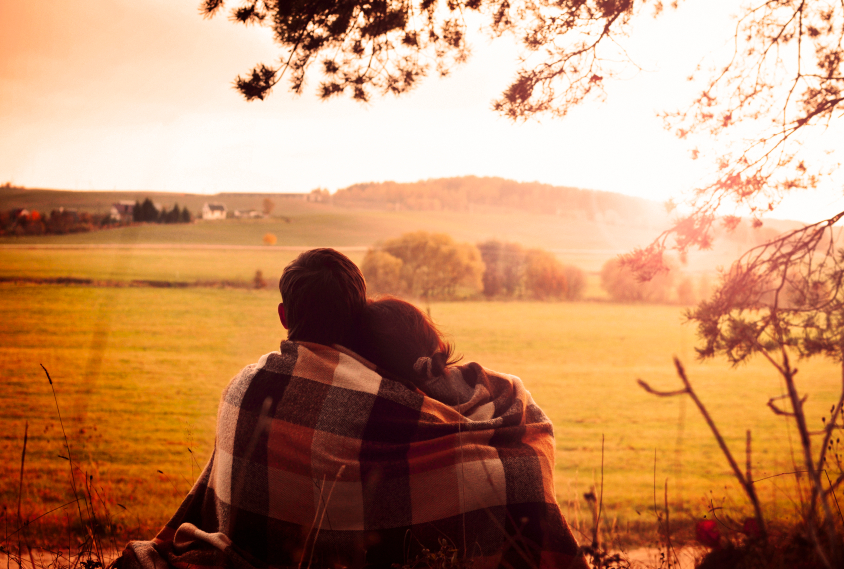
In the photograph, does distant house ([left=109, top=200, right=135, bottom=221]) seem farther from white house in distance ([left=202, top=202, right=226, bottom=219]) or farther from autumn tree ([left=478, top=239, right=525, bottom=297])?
autumn tree ([left=478, top=239, right=525, bottom=297])

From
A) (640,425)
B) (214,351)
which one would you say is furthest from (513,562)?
(214,351)

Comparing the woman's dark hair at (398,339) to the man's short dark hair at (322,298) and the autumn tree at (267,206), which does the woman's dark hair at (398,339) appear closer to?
the man's short dark hair at (322,298)

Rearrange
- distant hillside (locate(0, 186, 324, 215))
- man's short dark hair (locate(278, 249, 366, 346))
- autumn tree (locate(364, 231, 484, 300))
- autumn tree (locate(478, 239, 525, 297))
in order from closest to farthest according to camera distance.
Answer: man's short dark hair (locate(278, 249, 366, 346)) < distant hillside (locate(0, 186, 324, 215)) < autumn tree (locate(364, 231, 484, 300)) < autumn tree (locate(478, 239, 525, 297))

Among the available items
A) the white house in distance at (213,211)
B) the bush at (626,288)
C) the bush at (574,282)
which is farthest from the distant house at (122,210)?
the bush at (626,288)

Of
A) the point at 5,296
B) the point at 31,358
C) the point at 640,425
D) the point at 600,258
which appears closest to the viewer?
the point at 31,358

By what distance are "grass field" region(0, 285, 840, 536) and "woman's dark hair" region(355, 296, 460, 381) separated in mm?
812

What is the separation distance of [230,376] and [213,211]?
34.7 meters

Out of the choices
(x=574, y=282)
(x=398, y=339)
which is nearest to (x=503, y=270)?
(x=574, y=282)

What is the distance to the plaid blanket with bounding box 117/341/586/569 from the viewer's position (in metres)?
1.79

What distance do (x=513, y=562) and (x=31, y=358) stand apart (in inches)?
835

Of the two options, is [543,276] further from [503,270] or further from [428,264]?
[428,264]

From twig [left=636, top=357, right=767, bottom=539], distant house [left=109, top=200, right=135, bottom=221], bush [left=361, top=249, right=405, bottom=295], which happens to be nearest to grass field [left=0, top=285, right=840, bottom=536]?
twig [left=636, top=357, right=767, bottom=539]

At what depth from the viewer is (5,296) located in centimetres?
2570

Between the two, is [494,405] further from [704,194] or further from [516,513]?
[704,194]
